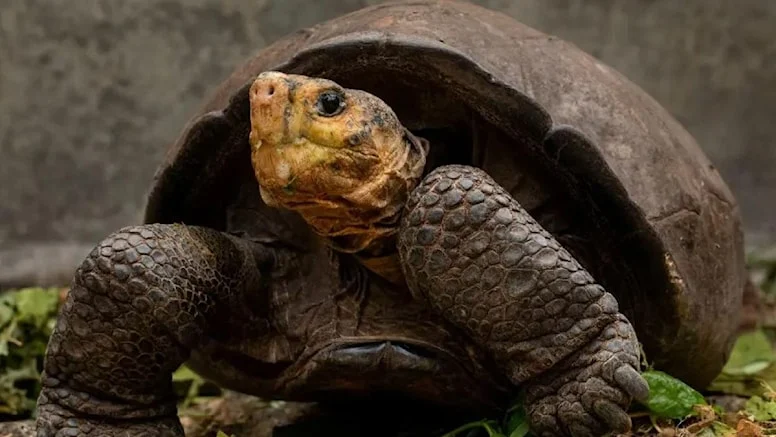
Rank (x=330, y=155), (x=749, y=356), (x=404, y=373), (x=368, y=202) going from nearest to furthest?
(x=330, y=155) → (x=368, y=202) → (x=404, y=373) → (x=749, y=356)

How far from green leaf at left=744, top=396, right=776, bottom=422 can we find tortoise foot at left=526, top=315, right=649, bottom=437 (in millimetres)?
442

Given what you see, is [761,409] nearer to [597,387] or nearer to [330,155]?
[597,387]

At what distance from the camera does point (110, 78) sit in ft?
17.2

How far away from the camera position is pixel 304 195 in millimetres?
2012

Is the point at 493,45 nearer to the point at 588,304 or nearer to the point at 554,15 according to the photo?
the point at 588,304

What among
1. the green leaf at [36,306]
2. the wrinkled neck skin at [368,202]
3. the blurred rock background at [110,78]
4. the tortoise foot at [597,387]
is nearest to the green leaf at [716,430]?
the tortoise foot at [597,387]

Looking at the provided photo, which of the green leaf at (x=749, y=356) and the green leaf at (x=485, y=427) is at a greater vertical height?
the green leaf at (x=485, y=427)

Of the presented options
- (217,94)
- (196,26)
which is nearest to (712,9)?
(196,26)

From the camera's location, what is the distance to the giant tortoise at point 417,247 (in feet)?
6.73

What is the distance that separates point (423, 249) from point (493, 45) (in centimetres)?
62

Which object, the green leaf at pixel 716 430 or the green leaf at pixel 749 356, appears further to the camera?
the green leaf at pixel 749 356

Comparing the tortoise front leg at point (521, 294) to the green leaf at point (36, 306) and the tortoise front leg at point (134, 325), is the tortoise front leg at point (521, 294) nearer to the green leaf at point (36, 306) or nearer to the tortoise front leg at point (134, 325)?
the tortoise front leg at point (134, 325)

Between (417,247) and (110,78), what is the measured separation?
143 inches

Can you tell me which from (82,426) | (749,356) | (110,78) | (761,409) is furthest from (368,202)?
(110,78)
